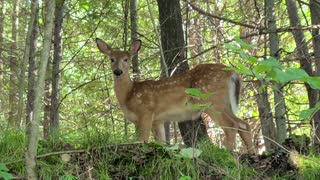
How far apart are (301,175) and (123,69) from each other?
374 centimetres

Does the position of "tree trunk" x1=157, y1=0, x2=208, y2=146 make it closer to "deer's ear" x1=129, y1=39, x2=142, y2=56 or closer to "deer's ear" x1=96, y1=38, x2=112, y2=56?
"deer's ear" x1=129, y1=39, x2=142, y2=56

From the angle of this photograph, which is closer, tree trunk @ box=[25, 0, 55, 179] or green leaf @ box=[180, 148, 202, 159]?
tree trunk @ box=[25, 0, 55, 179]

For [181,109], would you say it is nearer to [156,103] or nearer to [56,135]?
[156,103]

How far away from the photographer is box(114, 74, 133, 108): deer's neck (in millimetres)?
7715

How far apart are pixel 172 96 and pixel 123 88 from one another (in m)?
0.80

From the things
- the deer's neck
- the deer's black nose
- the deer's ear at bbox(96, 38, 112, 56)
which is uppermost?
the deer's ear at bbox(96, 38, 112, 56)

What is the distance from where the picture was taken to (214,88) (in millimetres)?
7363

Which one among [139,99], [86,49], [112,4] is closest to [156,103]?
[139,99]

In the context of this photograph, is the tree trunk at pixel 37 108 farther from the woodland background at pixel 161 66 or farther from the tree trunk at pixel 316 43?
the tree trunk at pixel 316 43

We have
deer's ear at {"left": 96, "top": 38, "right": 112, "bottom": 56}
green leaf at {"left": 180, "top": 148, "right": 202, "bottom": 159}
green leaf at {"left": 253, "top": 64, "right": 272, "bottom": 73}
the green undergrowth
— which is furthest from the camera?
deer's ear at {"left": 96, "top": 38, "right": 112, "bottom": 56}

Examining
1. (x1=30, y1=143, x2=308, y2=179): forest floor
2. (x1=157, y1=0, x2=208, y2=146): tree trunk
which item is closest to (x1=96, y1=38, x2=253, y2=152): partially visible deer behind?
(x1=157, y1=0, x2=208, y2=146): tree trunk

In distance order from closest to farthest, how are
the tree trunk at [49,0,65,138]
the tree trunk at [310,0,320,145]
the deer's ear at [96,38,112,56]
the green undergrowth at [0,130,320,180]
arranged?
the green undergrowth at [0,130,320,180], the tree trunk at [310,0,320,145], the tree trunk at [49,0,65,138], the deer's ear at [96,38,112,56]

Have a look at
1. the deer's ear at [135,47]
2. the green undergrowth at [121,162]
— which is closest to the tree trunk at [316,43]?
the green undergrowth at [121,162]

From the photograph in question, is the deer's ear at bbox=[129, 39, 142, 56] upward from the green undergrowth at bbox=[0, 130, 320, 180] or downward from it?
upward
